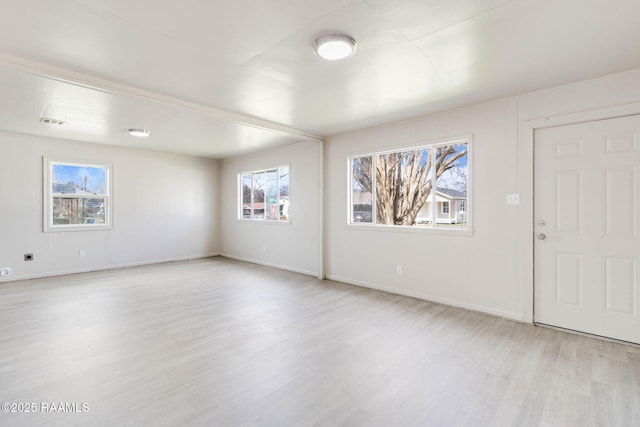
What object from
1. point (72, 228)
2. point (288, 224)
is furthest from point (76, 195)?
point (288, 224)

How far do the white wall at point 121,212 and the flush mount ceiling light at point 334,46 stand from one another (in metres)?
5.72

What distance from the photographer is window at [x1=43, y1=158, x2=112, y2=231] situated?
5630mm

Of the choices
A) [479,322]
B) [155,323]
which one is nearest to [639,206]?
[479,322]

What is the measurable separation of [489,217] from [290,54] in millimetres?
2866

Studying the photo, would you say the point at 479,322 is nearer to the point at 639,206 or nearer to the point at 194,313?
the point at 639,206

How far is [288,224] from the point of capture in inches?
246

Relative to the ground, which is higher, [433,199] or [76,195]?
[76,195]

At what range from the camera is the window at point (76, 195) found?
5630 millimetres

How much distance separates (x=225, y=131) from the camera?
16.5 ft

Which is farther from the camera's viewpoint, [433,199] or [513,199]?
[433,199]

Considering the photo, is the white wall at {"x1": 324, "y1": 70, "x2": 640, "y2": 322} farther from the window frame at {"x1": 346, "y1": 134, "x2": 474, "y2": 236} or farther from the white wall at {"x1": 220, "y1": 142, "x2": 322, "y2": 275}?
the white wall at {"x1": 220, "y1": 142, "x2": 322, "y2": 275}

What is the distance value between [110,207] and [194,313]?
4.01 meters

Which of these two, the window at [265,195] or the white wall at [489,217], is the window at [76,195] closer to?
the window at [265,195]

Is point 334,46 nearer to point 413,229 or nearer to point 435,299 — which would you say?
point 413,229
